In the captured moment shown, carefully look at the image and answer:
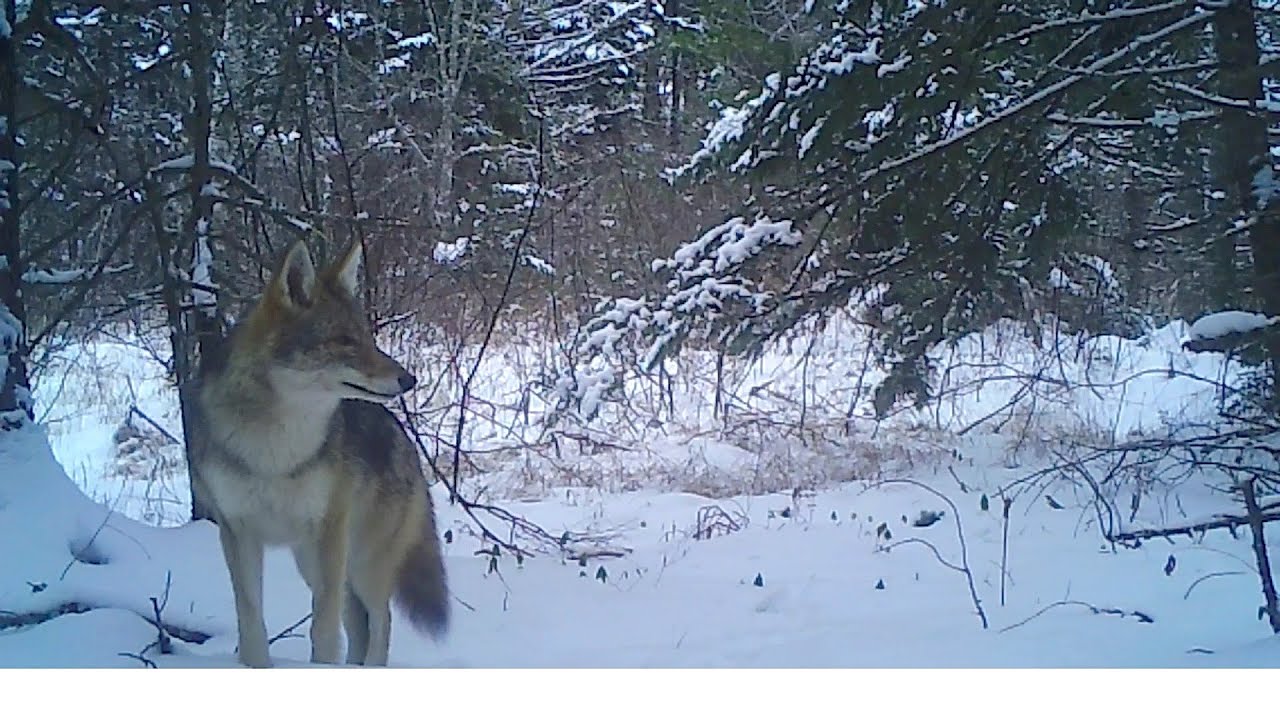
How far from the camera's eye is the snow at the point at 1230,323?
189 centimetres

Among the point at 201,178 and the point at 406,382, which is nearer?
the point at 406,382

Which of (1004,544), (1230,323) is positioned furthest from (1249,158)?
(1004,544)

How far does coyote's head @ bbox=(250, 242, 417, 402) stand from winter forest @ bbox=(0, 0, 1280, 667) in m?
0.32

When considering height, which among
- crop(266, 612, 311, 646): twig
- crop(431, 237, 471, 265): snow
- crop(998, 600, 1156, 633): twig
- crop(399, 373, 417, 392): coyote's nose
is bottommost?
crop(266, 612, 311, 646): twig

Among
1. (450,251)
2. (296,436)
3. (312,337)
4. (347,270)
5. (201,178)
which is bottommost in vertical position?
(296,436)

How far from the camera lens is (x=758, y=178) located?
2156 mm

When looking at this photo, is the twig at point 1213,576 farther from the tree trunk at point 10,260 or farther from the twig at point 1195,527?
the tree trunk at point 10,260

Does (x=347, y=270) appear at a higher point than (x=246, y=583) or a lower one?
higher

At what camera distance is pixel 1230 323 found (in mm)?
1909

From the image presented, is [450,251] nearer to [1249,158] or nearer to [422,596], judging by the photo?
[422,596]

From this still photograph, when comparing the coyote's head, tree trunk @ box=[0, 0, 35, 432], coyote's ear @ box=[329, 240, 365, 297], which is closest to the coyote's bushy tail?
the coyote's head

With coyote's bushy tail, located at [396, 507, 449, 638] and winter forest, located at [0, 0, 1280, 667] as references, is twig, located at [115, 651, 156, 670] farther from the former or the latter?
coyote's bushy tail, located at [396, 507, 449, 638]

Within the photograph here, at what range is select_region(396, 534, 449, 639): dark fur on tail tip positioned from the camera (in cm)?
187

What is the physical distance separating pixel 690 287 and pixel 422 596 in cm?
79
